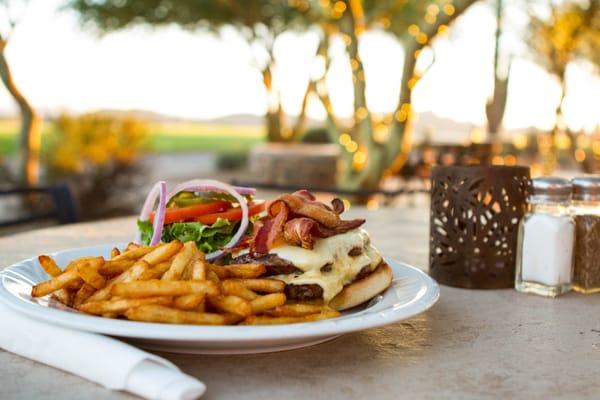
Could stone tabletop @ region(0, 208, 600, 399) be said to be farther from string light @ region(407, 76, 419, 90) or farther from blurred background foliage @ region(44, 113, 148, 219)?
blurred background foliage @ region(44, 113, 148, 219)

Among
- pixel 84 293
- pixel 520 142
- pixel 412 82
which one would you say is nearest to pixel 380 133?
pixel 412 82

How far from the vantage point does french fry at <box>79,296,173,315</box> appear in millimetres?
1181

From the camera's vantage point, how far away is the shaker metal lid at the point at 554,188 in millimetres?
1679

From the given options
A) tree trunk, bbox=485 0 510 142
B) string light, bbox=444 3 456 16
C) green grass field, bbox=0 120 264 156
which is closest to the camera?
string light, bbox=444 3 456 16

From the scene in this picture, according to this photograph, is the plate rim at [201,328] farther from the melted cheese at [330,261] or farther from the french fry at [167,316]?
the melted cheese at [330,261]

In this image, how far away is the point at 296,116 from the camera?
13.2 meters

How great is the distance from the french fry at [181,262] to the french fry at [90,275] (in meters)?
0.12

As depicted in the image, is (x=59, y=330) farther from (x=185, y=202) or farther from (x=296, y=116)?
(x=296, y=116)

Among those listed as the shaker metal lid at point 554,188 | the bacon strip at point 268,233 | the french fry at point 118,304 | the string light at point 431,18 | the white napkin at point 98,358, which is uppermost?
the string light at point 431,18

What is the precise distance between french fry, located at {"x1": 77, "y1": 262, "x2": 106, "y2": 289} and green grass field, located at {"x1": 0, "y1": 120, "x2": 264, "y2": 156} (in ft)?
87.7

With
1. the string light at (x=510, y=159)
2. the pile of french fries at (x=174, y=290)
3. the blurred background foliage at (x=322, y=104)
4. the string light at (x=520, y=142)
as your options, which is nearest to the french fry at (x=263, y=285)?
the pile of french fries at (x=174, y=290)

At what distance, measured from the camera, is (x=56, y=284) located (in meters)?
1.31

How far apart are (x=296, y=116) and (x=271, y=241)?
1192cm

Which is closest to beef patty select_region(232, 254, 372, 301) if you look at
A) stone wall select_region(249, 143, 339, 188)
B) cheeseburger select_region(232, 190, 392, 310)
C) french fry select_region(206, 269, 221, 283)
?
cheeseburger select_region(232, 190, 392, 310)
